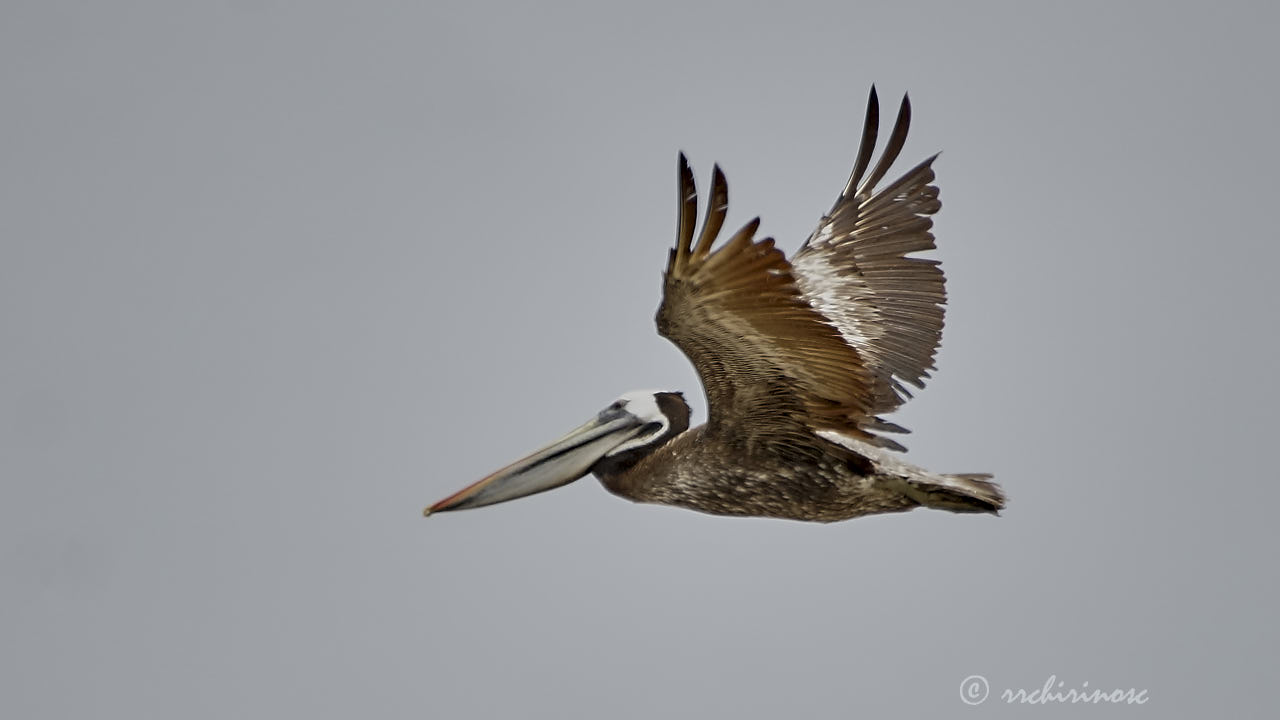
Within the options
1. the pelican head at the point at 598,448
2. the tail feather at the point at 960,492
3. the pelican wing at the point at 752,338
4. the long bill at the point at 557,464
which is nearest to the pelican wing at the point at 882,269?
the tail feather at the point at 960,492

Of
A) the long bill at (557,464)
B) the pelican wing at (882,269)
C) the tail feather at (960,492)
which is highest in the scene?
the pelican wing at (882,269)

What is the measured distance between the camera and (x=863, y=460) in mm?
7730

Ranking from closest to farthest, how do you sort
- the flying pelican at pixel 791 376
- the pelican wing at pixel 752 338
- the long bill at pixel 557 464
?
the pelican wing at pixel 752 338, the flying pelican at pixel 791 376, the long bill at pixel 557 464

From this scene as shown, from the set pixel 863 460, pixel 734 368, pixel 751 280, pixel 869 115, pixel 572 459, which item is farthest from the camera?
pixel 869 115

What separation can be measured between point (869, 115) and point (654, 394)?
2.20 m

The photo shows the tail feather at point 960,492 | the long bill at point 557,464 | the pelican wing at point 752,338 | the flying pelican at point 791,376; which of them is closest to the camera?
the pelican wing at point 752,338

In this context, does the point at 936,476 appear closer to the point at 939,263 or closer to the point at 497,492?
the point at 939,263

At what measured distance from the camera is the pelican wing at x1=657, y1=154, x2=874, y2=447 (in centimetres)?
626

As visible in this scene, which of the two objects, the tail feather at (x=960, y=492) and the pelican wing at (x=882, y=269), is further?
the pelican wing at (x=882, y=269)

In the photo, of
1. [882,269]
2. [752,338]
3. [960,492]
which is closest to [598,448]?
[752,338]

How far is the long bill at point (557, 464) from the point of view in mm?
8047

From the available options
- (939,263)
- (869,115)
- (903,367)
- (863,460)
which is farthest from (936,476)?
(869,115)

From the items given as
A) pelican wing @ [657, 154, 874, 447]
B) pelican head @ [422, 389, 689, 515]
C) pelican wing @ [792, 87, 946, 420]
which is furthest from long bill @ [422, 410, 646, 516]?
pelican wing @ [792, 87, 946, 420]

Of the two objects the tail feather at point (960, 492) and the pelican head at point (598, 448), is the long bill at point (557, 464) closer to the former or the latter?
the pelican head at point (598, 448)
